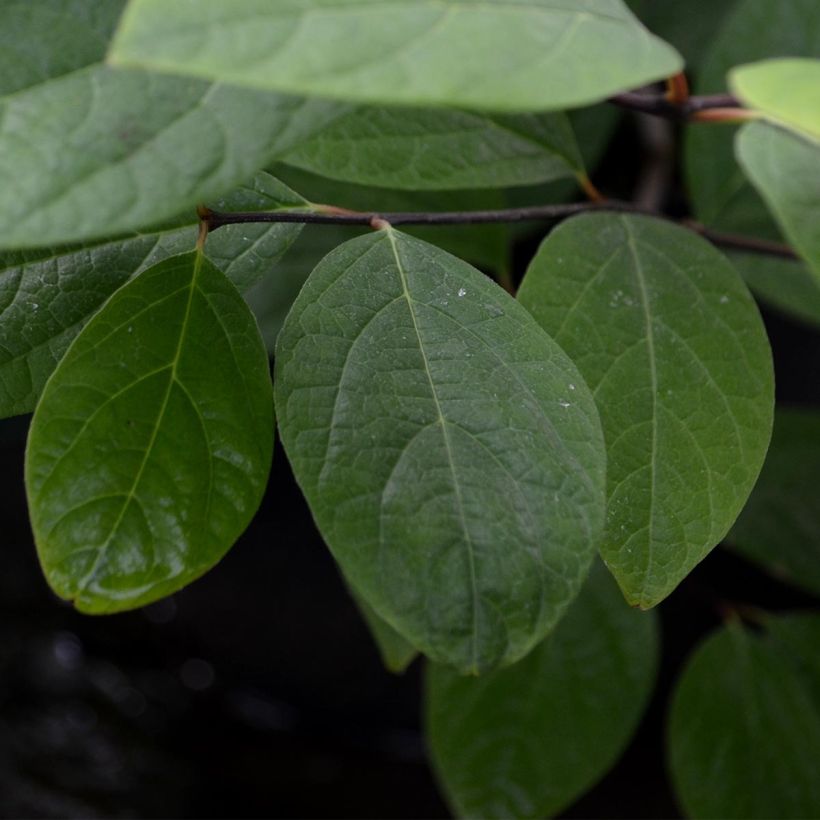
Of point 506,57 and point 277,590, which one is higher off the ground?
point 506,57

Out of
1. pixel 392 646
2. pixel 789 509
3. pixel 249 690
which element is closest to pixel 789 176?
pixel 392 646

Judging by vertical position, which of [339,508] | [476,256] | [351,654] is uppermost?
[339,508]

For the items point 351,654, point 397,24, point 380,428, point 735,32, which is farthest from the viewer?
point 351,654

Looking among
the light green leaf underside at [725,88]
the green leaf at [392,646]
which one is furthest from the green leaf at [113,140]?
the light green leaf underside at [725,88]

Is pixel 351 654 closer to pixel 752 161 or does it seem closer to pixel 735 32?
pixel 735 32

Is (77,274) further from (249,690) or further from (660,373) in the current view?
(249,690)

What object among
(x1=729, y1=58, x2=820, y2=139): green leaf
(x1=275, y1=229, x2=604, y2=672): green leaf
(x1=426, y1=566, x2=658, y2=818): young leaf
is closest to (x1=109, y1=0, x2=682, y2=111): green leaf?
(x1=729, y1=58, x2=820, y2=139): green leaf

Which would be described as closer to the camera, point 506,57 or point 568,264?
point 506,57

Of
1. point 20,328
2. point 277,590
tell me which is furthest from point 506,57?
point 277,590

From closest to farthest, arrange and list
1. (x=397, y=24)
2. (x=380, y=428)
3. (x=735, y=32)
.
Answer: (x=397, y=24)
(x=380, y=428)
(x=735, y=32)
